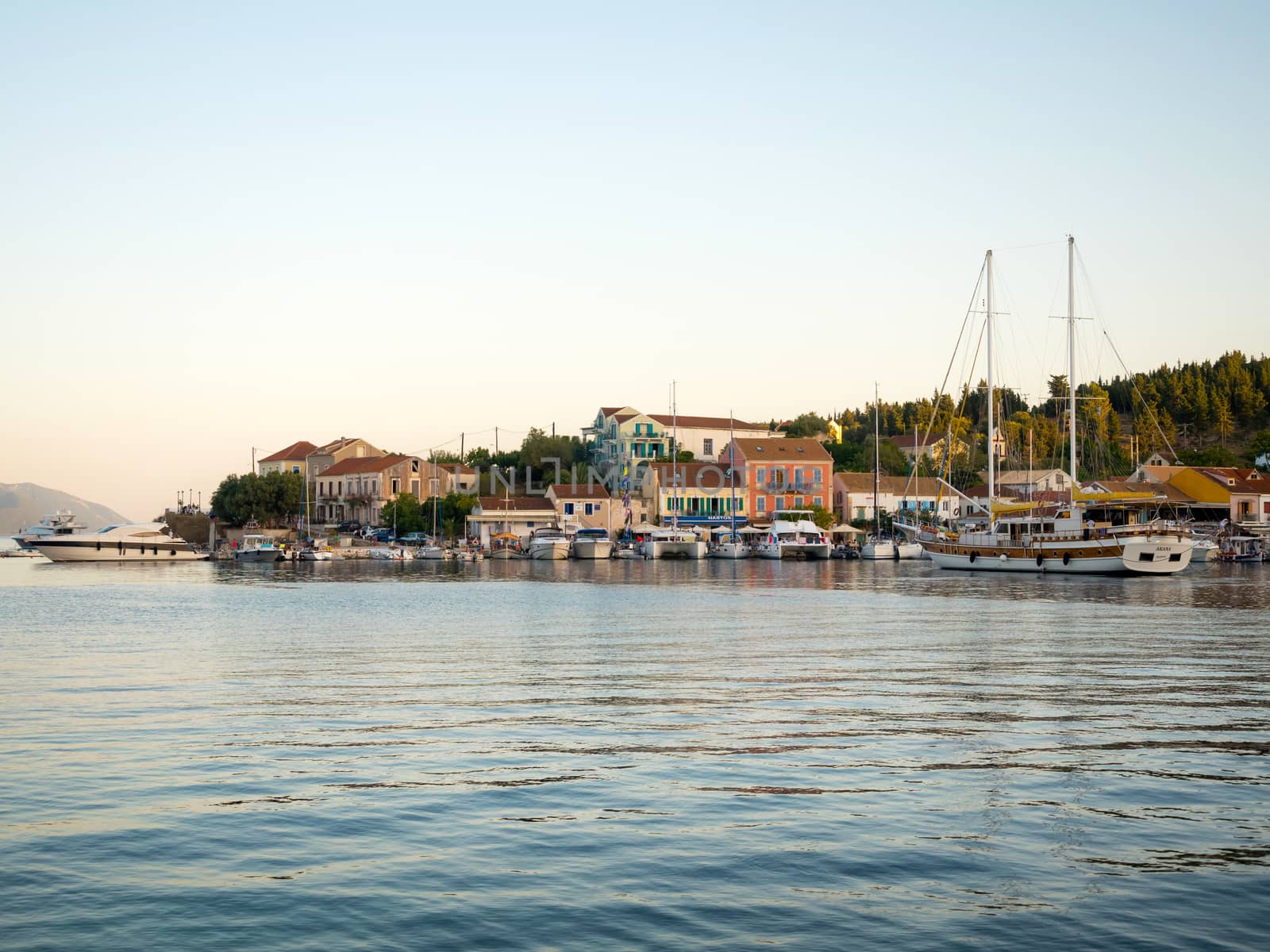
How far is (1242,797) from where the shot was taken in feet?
45.4

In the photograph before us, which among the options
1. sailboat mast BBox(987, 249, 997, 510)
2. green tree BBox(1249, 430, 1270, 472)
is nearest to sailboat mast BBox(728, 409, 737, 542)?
sailboat mast BBox(987, 249, 997, 510)

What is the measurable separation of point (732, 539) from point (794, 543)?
8720 millimetres

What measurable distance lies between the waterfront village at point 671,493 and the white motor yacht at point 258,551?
703 cm

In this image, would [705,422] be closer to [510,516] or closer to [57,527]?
[510,516]

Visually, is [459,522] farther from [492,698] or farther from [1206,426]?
[1206,426]

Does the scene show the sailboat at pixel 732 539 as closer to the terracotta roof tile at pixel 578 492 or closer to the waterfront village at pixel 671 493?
the waterfront village at pixel 671 493

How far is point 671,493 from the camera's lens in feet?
402

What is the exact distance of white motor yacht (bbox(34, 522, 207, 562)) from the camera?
383ft

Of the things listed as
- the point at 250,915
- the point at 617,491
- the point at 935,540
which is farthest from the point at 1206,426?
the point at 250,915

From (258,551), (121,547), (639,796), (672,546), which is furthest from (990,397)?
(121,547)

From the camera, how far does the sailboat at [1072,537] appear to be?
71.9 metres

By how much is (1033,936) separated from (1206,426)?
19765 centimetres

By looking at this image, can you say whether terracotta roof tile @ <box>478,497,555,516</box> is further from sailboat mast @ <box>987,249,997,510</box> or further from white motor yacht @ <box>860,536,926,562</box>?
sailboat mast @ <box>987,249,997,510</box>

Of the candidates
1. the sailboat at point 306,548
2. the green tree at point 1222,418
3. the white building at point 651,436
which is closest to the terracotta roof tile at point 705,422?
the white building at point 651,436
